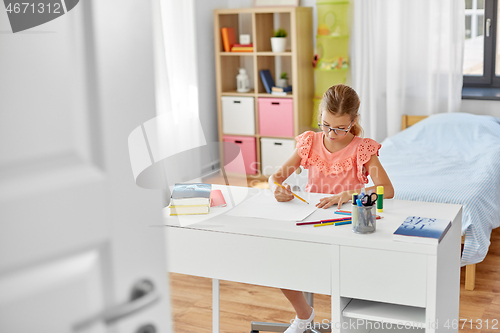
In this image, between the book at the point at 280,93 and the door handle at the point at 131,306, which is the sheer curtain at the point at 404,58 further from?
the door handle at the point at 131,306

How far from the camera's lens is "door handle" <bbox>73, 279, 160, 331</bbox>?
816 mm

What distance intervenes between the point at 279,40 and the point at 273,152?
37.2 inches

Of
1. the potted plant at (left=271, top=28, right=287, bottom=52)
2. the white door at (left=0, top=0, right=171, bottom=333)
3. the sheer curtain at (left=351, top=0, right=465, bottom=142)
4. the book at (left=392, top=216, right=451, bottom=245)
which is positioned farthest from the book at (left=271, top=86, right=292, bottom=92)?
the white door at (left=0, top=0, right=171, bottom=333)

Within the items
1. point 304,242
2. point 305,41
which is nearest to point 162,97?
point 305,41

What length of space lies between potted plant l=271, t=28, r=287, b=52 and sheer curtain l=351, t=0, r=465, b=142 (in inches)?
22.4

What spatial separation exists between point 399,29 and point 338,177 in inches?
104

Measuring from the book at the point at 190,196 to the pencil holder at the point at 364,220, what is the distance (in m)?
0.54

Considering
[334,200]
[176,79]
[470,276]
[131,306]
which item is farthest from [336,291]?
[176,79]

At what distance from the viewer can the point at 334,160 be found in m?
2.27

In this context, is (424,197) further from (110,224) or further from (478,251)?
(110,224)

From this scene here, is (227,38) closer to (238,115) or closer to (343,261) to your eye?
(238,115)

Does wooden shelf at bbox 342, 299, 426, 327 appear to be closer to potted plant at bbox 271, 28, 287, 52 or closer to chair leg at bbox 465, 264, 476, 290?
chair leg at bbox 465, 264, 476, 290

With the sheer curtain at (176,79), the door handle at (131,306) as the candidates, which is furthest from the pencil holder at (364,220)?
the sheer curtain at (176,79)

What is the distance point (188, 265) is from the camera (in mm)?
1980
